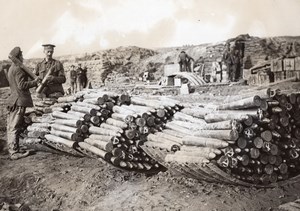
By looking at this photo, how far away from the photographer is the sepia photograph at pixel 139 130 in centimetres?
336

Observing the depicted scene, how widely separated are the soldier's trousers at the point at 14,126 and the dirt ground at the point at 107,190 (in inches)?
9.7

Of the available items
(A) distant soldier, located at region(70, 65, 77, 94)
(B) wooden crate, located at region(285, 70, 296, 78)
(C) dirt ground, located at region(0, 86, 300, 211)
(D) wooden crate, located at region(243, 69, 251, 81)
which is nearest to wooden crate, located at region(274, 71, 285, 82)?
(B) wooden crate, located at region(285, 70, 296, 78)

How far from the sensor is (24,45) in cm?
797

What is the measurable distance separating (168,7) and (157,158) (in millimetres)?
3574

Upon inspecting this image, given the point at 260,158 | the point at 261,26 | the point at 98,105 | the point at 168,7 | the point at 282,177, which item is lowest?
the point at 282,177

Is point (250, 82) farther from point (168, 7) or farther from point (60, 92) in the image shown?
point (60, 92)

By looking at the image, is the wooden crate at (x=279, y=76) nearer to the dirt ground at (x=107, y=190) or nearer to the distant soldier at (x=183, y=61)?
the distant soldier at (x=183, y=61)

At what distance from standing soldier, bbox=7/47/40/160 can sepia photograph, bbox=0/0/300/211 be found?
2 centimetres

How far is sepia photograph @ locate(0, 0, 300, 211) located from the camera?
336cm

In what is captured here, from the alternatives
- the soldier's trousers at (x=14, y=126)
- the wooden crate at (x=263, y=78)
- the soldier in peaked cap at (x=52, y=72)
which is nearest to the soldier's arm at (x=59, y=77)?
the soldier in peaked cap at (x=52, y=72)

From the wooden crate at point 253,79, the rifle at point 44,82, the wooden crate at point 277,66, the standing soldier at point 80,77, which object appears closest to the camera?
the rifle at point 44,82

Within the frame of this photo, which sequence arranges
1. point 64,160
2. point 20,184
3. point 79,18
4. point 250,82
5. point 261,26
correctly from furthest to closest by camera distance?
point 250,82
point 79,18
point 261,26
point 64,160
point 20,184

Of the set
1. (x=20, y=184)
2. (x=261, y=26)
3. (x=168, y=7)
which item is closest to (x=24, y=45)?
(x=168, y=7)

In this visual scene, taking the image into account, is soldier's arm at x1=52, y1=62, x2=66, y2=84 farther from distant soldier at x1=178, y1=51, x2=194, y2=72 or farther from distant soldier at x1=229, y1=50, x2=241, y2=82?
distant soldier at x1=178, y1=51, x2=194, y2=72
